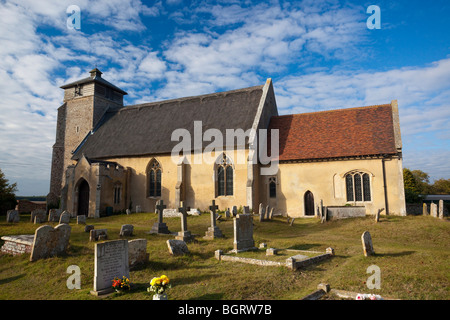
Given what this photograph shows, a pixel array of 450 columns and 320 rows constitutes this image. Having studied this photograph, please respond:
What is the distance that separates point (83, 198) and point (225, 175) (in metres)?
13.7

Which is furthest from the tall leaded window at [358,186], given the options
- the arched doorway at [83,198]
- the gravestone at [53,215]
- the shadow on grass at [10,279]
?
the arched doorway at [83,198]

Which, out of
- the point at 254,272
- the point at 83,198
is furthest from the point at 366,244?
the point at 83,198

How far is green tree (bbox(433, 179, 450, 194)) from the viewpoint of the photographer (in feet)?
177

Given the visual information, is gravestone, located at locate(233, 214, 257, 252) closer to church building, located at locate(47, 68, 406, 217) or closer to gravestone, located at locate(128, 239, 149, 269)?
gravestone, located at locate(128, 239, 149, 269)

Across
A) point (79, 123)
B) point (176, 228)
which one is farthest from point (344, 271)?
point (79, 123)

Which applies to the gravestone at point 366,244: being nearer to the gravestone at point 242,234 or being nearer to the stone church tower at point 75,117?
the gravestone at point 242,234

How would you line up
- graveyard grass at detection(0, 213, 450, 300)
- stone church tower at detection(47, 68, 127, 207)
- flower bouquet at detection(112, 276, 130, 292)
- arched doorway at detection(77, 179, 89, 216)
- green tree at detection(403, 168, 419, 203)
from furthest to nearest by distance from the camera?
green tree at detection(403, 168, 419, 203) < stone church tower at detection(47, 68, 127, 207) < arched doorway at detection(77, 179, 89, 216) < flower bouquet at detection(112, 276, 130, 292) < graveyard grass at detection(0, 213, 450, 300)

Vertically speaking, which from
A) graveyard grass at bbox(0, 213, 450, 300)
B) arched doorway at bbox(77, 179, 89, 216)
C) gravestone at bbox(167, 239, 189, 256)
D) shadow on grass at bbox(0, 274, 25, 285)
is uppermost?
arched doorway at bbox(77, 179, 89, 216)

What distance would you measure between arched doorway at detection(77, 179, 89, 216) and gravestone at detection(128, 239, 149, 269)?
64.1ft

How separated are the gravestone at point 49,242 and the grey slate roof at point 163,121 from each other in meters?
16.1

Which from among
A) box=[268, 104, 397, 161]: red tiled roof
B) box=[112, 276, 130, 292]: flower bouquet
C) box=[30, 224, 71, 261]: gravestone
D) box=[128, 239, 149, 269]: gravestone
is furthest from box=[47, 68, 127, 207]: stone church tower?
box=[112, 276, 130, 292]: flower bouquet

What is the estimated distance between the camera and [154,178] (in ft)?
92.6

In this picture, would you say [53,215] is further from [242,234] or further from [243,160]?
[242,234]
